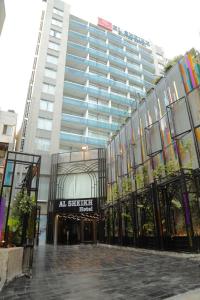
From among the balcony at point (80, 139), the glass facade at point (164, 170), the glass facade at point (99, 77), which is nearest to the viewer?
the glass facade at point (164, 170)

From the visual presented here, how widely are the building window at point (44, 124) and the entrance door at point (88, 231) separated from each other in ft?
41.2

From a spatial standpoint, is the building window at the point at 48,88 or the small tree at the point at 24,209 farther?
the building window at the point at 48,88

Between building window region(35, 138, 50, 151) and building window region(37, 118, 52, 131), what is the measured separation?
1.73 m

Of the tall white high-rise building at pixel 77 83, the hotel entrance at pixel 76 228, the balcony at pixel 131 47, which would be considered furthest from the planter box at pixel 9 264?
the balcony at pixel 131 47

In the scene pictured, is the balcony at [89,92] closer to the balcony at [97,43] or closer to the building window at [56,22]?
the balcony at [97,43]

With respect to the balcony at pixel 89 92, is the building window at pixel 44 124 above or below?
below

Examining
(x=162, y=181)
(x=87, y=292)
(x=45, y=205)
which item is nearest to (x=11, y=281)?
(x=87, y=292)

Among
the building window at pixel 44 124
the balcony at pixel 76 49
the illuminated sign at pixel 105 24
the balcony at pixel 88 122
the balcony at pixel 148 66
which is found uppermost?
the illuminated sign at pixel 105 24

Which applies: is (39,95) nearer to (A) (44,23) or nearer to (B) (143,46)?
(A) (44,23)

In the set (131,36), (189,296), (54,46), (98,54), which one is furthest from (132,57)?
(189,296)

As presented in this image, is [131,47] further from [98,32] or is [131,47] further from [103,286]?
[103,286]

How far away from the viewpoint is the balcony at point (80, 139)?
30.5 metres

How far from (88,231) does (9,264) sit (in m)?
21.5

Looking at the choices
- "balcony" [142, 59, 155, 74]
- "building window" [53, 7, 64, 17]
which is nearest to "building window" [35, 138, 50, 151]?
"building window" [53, 7, 64, 17]
